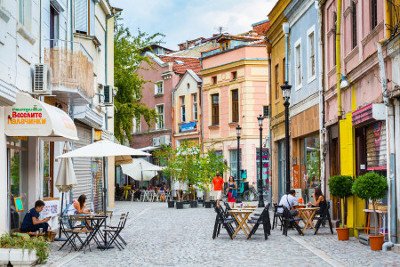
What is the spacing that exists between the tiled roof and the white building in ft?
91.7

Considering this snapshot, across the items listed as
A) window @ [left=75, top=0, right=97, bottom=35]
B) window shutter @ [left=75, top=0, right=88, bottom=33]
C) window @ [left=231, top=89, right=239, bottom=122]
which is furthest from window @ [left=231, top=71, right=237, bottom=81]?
window shutter @ [left=75, top=0, right=88, bottom=33]

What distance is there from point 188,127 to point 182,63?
5.60 meters

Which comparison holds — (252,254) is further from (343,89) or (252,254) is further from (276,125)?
(276,125)

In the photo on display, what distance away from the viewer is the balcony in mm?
20422

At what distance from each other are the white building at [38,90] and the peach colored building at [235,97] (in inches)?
821

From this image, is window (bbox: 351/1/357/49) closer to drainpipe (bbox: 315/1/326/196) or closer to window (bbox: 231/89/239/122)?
drainpipe (bbox: 315/1/326/196)

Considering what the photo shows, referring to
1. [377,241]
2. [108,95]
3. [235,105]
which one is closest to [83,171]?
[108,95]

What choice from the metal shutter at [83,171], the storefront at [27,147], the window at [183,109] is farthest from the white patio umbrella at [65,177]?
the window at [183,109]

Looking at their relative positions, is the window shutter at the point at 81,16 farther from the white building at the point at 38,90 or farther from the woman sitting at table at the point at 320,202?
the woman sitting at table at the point at 320,202

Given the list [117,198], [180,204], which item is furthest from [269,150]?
[117,198]

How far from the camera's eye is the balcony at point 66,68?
67.0 feet

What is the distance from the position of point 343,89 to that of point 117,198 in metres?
33.6

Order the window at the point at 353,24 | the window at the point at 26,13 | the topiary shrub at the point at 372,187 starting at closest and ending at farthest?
the topiary shrub at the point at 372,187
the window at the point at 26,13
the window at the point at 353,24

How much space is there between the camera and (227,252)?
51.2ft
